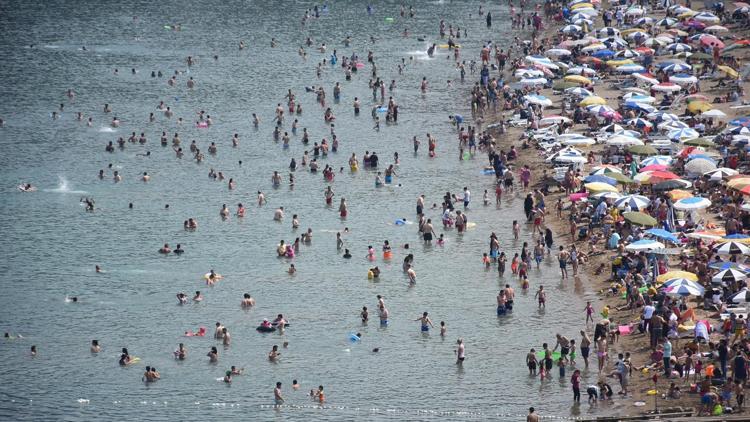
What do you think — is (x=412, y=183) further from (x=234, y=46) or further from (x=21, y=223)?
(x=234, y=46)

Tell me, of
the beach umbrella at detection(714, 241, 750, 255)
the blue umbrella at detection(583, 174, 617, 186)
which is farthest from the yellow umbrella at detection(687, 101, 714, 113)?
the beach umbrella at detection(714, 241, 750, 255)

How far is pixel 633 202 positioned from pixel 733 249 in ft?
26.3

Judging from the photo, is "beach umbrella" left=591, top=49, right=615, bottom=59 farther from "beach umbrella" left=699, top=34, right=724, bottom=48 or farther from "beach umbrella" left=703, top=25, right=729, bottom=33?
"beach umbrella" left=703, top=25, right=729, bottom=33

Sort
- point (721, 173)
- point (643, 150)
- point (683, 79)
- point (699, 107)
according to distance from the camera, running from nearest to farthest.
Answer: point (721, 173)
point (643, 150)
point (699, 107)
point (683, 79)

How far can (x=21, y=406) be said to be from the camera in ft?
173

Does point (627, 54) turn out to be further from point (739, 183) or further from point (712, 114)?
point (739, 183)

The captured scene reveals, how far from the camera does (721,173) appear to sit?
67.4m

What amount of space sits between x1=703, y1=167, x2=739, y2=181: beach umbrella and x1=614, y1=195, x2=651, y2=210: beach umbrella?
180 inches

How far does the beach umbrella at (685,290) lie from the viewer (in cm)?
5481

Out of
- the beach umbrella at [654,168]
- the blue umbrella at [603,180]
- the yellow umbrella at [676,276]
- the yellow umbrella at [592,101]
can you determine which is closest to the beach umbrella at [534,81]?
the yellow umbrella at [592,101]

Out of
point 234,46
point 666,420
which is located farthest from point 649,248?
point 234,46

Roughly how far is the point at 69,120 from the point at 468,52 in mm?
34099

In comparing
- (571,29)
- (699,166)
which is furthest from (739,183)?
(571,29)

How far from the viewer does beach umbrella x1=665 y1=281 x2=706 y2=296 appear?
5481cm
